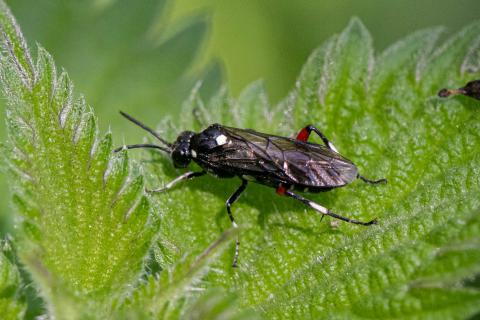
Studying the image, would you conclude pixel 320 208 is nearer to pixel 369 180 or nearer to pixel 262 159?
pixel 369 180

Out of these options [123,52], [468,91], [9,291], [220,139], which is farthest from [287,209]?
Answer: [123,52]

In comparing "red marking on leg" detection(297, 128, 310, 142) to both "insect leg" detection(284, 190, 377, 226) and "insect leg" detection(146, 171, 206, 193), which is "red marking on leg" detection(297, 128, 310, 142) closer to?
"insect leg" detection(284, 190, 377, 226)

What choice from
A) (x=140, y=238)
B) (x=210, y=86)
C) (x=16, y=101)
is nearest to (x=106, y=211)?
(x=140, y=238)

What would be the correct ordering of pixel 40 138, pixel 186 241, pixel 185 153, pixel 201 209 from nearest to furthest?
pixel 40 138 < pixel 186 241 < pixel 201 209 < pixel 185 153

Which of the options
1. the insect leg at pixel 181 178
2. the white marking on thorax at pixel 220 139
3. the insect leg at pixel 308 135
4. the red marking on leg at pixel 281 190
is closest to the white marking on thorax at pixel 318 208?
the red marking on leg at pixel 281 190

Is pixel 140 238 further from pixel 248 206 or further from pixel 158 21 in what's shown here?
pixel 158 21

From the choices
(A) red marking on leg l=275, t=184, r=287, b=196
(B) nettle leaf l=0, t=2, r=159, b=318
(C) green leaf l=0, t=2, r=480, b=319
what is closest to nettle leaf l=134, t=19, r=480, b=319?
(C) green leaf l=0, t=2, r=480, b=319
